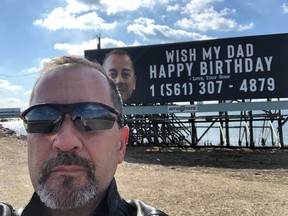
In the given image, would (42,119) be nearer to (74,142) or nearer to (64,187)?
(74,142)

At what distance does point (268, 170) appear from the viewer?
1325 cm

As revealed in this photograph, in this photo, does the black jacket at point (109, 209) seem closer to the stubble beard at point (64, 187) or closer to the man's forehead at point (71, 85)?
the stubble beard at point (64, 187)

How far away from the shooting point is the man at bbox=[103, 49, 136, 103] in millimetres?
19328

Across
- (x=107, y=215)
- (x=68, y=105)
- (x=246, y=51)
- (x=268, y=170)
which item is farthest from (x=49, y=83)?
(x=246, y=51)

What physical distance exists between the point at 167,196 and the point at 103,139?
687 centimetres

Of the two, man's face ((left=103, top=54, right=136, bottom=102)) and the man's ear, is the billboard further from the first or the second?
the man's ear

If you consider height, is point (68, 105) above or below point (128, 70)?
below

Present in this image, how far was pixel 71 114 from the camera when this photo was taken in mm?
1562

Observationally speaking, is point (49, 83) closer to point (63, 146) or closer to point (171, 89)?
point (63, 146)

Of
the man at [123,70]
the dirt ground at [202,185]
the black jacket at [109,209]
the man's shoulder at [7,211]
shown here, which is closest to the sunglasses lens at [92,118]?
the black jacket at [109,209]

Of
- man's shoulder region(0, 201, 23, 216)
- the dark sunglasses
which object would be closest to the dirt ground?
man's shoulder region(0, 201, 23, 216)

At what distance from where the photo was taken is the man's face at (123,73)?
1933cm

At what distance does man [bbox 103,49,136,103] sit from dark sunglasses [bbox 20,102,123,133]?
57.0 feet

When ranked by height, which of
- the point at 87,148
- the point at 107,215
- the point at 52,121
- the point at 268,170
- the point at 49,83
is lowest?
the point at 268,170
